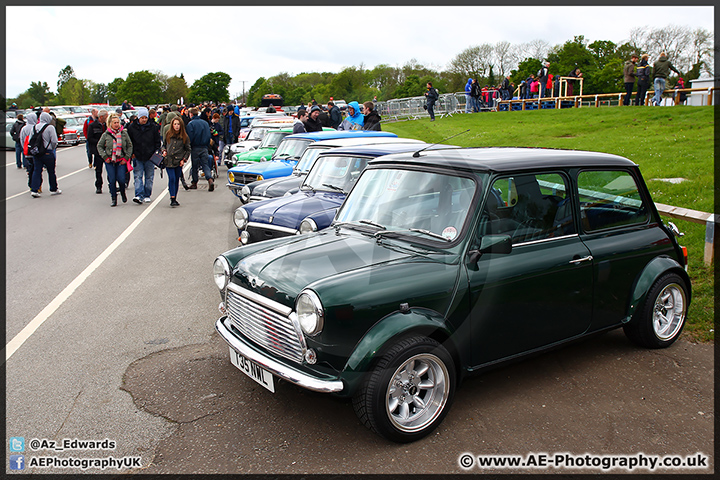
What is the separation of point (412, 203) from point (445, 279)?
862 millimetres

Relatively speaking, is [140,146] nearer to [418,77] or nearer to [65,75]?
[418,77]

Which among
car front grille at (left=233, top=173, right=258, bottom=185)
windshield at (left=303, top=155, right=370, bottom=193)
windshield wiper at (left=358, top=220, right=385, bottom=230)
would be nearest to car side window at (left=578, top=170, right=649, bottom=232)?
windshield wiper at (left=358, top=220, right=385, bottom=230)

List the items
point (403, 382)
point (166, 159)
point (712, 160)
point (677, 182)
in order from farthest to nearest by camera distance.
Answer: point (166, 159) < point (712, 160) < point (677, 182) < point (403, 382)

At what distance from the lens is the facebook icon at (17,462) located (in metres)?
3.18

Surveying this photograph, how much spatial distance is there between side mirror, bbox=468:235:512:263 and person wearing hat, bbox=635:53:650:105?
19730mm

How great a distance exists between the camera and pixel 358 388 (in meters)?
3.23

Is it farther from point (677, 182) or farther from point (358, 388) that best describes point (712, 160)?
point (358, 388)

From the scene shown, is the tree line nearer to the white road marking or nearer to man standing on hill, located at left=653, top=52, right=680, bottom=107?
man standing on hill, located at left=653, top=52, right=680, bottom=107

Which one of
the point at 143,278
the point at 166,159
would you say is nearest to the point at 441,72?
the point at 166,159

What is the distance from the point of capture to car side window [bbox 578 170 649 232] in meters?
4.39

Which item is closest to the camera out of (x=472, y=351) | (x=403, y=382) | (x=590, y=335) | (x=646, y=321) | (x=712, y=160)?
(x=403, y=382)

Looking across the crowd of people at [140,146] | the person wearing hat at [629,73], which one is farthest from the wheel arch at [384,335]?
the person wearing hat at [629,73]

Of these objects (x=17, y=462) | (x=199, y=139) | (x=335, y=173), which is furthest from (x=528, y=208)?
(x=199, y=139)

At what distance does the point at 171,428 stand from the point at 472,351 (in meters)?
2.04
